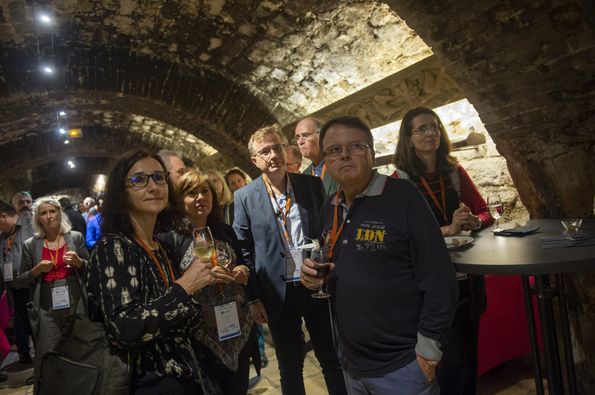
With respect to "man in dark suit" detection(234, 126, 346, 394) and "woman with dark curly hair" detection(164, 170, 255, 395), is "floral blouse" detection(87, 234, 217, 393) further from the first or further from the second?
"man in dark suit" detection(234, 126, 346, 394)

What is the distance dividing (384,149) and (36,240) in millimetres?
3690

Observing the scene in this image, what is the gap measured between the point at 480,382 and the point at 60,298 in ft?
11.2

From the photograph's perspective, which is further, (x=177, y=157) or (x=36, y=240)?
(x=36, y=240)

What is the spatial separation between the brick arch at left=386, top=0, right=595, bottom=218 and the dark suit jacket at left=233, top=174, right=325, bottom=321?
1389 mm

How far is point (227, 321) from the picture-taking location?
6.20 feet

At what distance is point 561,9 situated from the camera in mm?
2053

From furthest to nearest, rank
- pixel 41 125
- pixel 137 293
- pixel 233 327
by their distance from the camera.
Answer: pixel 41 125 → pixel 233 327 → pixel 137 293

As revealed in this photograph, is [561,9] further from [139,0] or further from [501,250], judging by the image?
[139,0]

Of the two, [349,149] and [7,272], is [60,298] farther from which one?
[349,149]

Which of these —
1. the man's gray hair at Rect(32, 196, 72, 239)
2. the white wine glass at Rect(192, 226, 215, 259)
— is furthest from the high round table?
the man's gray hair at Rect(32, 196, 72, 239)

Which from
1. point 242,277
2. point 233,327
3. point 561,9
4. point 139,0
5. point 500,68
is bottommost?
point 233,327

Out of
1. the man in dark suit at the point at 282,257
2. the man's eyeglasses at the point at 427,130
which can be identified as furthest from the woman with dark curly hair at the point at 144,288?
the man's eyeglasses at the point at 427,130

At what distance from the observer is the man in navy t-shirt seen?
4.40ft

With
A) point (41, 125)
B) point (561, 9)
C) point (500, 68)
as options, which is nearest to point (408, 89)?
point (500, 68)
